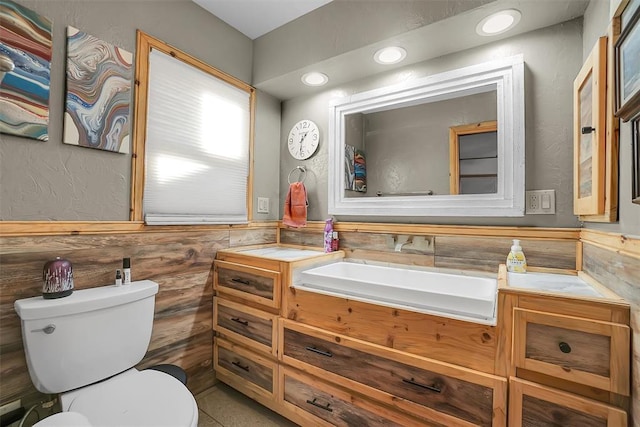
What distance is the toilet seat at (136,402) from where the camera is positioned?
38.4 inches

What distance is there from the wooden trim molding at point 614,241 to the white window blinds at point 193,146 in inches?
73.9

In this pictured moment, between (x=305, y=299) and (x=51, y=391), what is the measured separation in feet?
3.43

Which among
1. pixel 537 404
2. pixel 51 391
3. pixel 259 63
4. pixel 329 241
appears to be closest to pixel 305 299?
pixel 329 241

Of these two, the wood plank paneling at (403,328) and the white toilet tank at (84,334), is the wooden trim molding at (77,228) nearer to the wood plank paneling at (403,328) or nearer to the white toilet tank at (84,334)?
the white toilet tank at (84,334)

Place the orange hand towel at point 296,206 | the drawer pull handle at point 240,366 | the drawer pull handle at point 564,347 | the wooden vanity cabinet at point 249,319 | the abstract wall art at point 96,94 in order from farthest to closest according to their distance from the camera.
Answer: the orange hand towel at point 296,206 → the drawer pull handle at point 240,366 → the wooden vanity cabinet at point 249,319 → the abstract wall art at point 96,94 → the drawer pull handle at point 564,347

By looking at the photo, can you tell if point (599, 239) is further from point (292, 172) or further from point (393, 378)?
point (292, 172)

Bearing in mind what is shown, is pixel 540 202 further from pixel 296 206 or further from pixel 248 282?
pixel 248 282

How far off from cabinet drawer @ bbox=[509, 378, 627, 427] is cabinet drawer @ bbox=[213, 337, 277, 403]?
1089 millimetres

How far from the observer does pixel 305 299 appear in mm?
1437

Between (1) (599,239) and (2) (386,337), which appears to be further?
(2) (386,337)

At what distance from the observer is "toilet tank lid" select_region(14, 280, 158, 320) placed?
108cm

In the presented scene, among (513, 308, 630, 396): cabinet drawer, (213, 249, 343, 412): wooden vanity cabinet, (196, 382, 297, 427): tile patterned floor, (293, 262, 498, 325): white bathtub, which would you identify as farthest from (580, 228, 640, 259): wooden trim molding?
(196, 382, 297, 427): tile patterned floor

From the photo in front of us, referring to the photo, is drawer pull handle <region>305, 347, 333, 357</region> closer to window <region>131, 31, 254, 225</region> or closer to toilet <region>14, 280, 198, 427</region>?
toilet <region>14, 280, 198, 427</region>

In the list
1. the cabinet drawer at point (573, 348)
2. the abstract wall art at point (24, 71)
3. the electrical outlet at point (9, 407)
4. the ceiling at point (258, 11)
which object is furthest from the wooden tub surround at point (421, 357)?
the ceiling at point (258, 11)
